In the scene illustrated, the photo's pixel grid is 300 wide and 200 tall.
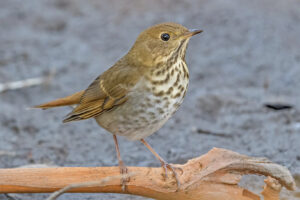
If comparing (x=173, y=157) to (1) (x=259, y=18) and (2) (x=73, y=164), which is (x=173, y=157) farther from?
(1) (x=259, y=18)

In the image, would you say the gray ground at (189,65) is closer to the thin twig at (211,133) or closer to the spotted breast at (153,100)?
the thin twig at (211,133)

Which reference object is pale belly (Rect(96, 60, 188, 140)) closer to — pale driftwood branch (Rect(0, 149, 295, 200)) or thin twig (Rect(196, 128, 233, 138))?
pale driftwood branch (Rect(0, 149, 295, 200))

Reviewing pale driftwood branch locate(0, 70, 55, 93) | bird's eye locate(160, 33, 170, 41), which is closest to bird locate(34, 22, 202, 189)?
bird's eye locate(160, 33, 170, 41)

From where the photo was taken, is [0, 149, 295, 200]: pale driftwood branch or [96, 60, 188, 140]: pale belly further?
[96, 60, 188, 140]: pale belly

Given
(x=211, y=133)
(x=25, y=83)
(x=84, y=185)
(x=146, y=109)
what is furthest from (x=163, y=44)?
(x=25, y=83)

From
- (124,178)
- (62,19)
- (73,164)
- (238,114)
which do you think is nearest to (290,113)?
(238,114)

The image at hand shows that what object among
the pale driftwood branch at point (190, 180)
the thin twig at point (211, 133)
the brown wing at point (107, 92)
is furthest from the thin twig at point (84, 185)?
the thin twig at point (211, 133)
